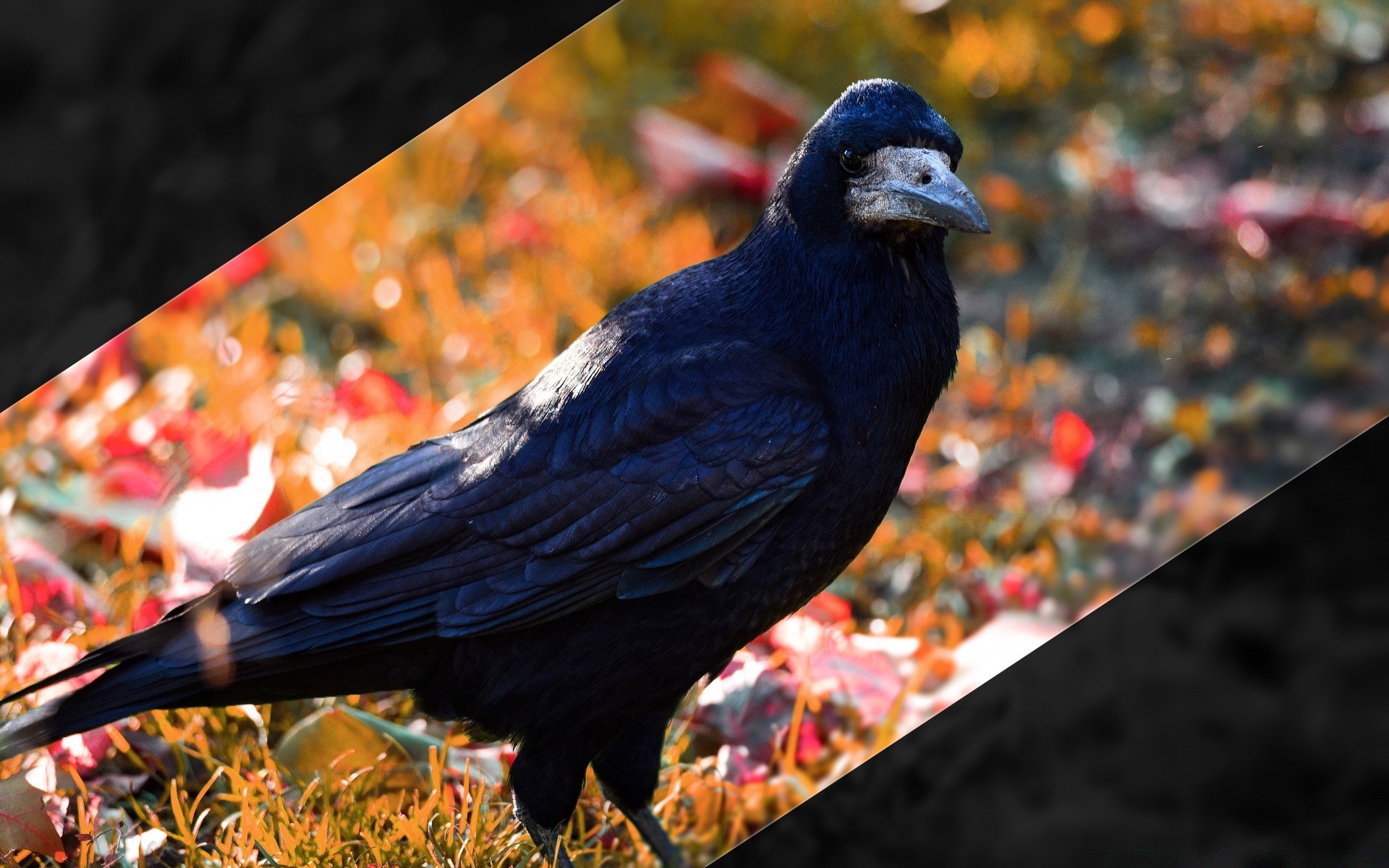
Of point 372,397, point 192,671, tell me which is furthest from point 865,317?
point 372,397

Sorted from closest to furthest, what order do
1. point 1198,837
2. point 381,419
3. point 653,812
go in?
point 1198,837, point 653,812, point 381,419

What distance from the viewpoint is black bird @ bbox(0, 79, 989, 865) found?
225cm

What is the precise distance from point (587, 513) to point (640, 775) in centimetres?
55

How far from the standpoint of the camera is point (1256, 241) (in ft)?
14.4

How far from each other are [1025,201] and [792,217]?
7.74 ft

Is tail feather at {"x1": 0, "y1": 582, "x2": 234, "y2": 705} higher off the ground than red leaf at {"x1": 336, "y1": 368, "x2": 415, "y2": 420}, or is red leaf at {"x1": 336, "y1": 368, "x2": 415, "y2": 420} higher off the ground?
tail feather at {"x1": 0, "y1": 582, "x2": 234, "y2": 705}

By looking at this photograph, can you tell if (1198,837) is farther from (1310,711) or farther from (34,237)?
(34,237)

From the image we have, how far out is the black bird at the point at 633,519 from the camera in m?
2.25

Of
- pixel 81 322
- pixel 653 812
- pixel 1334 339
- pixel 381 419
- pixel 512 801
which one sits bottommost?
pixel 1334 339

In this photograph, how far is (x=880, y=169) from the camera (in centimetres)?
228

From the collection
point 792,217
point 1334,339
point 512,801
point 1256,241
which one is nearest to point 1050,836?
point 512,801

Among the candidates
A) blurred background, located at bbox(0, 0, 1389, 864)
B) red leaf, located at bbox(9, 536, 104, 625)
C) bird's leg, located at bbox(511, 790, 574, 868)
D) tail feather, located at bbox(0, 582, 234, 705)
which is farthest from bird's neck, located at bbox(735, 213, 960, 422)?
red leaf, located at bbox(9, 536, 104, 625)

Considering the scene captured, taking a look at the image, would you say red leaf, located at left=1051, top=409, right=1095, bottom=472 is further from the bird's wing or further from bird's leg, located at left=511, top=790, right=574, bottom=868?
bird's leg, located at left=511, top=790, right=574, bottom=868

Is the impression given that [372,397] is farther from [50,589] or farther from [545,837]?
[545,837]
